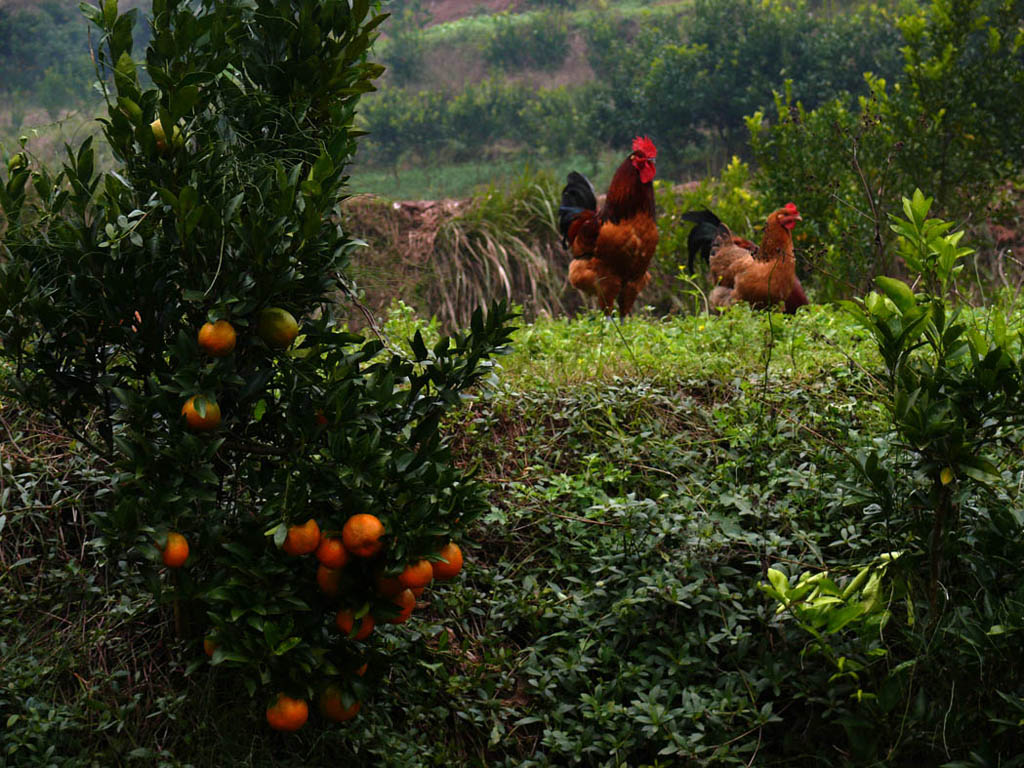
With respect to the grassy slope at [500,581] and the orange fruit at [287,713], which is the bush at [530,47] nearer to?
the grassy slope at [500,581]

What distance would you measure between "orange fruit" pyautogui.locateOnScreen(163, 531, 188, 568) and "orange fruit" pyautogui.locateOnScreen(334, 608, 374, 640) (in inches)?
15.3

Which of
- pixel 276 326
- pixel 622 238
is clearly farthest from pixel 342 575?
pixel 622 238

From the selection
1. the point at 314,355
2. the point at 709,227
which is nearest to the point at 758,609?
the point at 314,355

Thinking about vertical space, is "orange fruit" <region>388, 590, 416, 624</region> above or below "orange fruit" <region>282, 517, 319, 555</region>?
below

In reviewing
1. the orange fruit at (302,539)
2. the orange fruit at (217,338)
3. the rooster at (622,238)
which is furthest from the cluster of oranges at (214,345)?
the rooster at (622,238)

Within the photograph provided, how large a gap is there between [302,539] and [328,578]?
0.50 feet

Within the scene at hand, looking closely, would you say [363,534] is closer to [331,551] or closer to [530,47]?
[331,551]

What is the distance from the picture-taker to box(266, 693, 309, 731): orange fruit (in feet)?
7.21

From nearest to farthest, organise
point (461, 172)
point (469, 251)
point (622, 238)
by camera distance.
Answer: point (622, 238) < point (469, 251) < point (461, 172)

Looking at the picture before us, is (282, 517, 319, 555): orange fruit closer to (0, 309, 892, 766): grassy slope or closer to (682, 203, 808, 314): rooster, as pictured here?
(0, 309, 892, 766): grassy slope

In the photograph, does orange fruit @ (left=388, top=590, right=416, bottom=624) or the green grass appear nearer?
orange fruit @ (left=388, top=590, right=416, bottom=624)

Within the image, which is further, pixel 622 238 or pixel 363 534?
pixel 622 238

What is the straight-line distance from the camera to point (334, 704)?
7.48 ft

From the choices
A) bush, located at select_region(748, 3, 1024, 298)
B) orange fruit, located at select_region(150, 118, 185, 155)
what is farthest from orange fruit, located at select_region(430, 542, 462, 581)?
bush, located at select_region(748, 3, 1024, 298)
